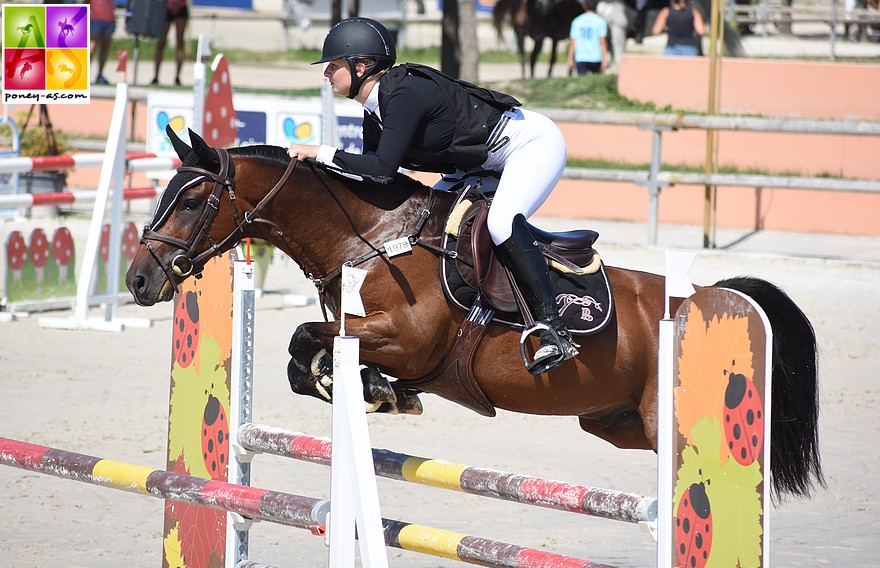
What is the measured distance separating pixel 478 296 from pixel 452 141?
1.55 ft

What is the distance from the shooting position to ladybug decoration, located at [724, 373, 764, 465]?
2656 mm

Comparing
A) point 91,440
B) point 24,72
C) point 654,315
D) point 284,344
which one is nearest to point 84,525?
point 91,440

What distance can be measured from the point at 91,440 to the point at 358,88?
109 inches

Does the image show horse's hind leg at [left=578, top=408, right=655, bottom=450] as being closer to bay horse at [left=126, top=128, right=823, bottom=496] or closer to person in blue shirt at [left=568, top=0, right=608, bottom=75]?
bay horse at [left=126, top=128, right=823, bottom=496]

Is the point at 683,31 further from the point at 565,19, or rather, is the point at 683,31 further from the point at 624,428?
the point at 624,428

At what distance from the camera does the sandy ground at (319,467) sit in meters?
4.54

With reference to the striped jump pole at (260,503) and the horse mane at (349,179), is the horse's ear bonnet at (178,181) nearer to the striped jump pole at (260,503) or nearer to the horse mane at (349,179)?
the horse mane at (349,179)

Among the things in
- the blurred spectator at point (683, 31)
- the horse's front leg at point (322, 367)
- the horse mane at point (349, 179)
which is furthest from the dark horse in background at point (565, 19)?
the horse's front leg at point (322, 367)

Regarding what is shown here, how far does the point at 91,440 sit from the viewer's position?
574 cm

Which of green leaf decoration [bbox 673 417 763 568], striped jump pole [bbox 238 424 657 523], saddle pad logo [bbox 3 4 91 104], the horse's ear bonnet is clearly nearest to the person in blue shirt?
saddle pad logo [bbox 3 4 91 104]

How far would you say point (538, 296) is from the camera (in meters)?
3.64

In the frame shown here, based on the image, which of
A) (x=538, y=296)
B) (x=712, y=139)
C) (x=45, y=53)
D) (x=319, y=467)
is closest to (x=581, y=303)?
(x=538, y=296)

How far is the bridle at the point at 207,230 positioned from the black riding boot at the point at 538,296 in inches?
28.2

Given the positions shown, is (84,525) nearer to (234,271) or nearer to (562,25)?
(234,271)
